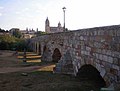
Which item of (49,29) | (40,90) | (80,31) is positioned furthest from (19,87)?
(49,29)

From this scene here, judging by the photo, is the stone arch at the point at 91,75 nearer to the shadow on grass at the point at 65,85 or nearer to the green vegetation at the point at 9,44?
the shadow on grass at the point at 65,85

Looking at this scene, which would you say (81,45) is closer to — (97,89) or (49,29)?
(97,89)

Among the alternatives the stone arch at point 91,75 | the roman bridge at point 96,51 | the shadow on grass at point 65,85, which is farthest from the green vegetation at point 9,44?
the stone arch at point 91,75

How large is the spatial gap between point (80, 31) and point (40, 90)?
3.66m

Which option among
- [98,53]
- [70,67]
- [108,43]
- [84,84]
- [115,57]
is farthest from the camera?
[70,67]

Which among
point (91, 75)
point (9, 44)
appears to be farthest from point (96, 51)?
point (9, 44)

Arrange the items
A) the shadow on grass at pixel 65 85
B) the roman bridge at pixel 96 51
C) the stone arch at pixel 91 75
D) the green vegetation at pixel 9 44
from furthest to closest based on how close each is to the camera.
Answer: the green vegetation at pixel 9 44 → the stone arch at pixel 91 75 → the shadow on grass at pixel 65 85 → the roman bridge at pixel 96 51

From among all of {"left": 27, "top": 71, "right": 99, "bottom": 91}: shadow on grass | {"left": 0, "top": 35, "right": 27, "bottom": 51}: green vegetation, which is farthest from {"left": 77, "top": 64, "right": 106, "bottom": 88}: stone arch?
{"left": 0, "top": 35, "right": 27, "bottom": 51}: green vegetation

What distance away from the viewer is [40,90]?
38.7 ft

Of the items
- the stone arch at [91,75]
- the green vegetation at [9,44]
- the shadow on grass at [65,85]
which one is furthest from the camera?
the green vegetation at [9,44]

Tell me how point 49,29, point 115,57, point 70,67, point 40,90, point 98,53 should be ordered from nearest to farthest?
point 115,57 → point 98,53 → point 40,90 → point 70,67 → point 49,29

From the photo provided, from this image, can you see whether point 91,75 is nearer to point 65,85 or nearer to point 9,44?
point 65,85

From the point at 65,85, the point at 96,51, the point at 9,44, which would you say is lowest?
the point at 65,85

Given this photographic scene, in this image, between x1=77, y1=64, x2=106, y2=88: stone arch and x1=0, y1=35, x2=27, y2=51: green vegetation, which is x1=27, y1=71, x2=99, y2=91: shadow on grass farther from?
x1=0, y1=35, x2=27, y2=51: green vegetation
